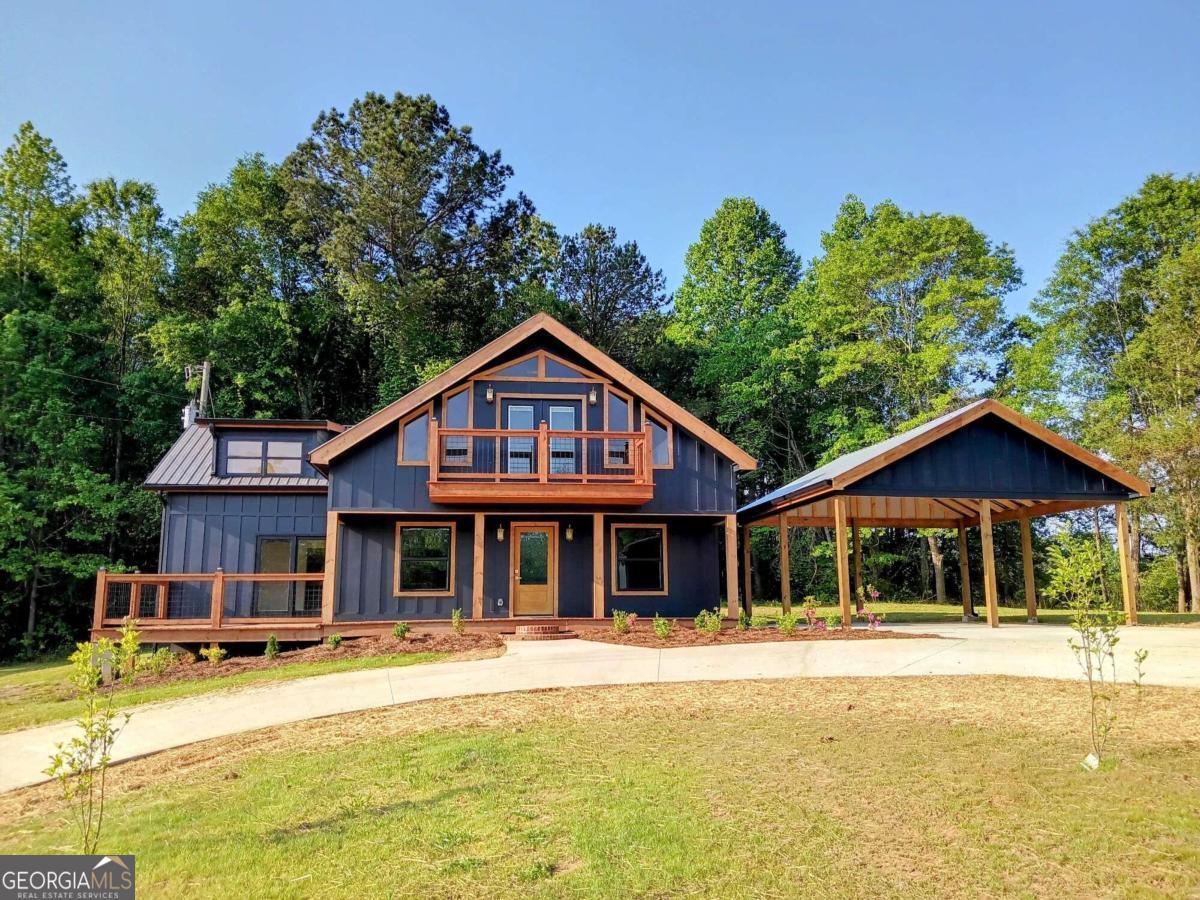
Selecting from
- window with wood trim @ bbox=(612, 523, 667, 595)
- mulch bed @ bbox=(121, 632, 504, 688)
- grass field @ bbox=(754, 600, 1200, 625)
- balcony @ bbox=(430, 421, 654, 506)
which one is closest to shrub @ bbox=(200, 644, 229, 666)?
mulch bed @ bbox=(121, 632, 504, 688)

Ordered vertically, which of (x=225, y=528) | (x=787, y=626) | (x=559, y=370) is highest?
(x=559, y=370)

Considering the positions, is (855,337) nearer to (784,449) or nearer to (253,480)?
(784,449)

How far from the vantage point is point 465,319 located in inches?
1171

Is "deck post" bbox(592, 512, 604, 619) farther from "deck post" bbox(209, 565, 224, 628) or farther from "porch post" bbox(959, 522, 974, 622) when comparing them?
"porch post" bbox(959, 522, 974, 622)

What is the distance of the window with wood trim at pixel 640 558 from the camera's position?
56.1ft

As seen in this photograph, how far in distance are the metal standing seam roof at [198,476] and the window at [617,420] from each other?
21.3 ft

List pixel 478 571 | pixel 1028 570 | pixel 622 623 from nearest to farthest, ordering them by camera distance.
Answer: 1. pixel 622 623
2. pixel 478 571
3. pixel 1028 570

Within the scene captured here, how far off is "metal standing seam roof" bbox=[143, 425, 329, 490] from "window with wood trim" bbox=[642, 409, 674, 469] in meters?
7.35

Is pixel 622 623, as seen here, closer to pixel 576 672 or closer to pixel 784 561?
pixel 576 672

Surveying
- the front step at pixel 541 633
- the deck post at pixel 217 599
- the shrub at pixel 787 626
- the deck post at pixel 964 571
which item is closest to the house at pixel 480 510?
the deck post at pixel 217 599

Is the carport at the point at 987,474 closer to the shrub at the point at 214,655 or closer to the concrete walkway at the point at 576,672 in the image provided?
the concrete walkway at the point at 576,672
